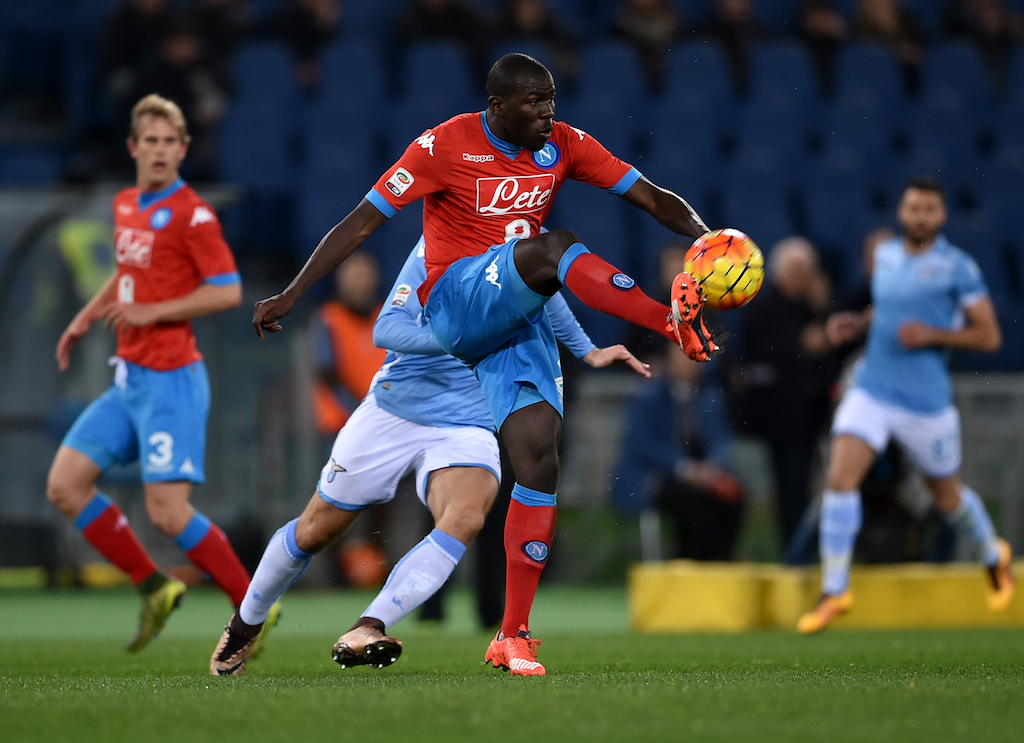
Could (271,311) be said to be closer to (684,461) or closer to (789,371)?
(684,461)

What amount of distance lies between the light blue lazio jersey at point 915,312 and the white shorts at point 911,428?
53 mm

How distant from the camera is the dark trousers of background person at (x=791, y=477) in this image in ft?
33.0

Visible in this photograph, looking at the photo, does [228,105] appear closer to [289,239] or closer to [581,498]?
[289,239]

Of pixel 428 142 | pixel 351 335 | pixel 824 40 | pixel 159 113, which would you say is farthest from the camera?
pixel 824 40

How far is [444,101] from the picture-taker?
12.8 metres

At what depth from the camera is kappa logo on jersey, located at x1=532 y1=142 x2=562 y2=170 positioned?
16.4 feet

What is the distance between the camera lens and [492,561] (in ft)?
26.6

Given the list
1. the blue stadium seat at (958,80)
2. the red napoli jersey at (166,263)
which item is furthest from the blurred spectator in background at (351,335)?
the blue stadium seat at (958,80)

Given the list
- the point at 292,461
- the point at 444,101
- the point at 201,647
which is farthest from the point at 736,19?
the point at 201,647

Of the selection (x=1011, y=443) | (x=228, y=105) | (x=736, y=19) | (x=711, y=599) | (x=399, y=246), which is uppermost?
(x=736, y=19)

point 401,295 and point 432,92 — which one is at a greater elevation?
point 432,92

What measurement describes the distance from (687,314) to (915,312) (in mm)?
4384

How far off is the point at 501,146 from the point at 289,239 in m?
7.64

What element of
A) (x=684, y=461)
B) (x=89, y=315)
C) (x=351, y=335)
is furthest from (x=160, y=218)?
(x=684, y=461)
